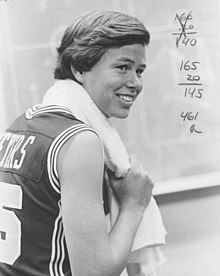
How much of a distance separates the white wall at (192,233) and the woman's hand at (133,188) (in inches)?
8.8

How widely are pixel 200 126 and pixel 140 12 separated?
0.27 meters

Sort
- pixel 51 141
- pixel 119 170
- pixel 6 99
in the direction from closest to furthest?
1. pixel 51 141
2. pixel 119 170
3. pixel 6 99

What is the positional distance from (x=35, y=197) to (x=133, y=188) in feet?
0.64

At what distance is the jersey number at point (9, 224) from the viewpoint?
0.66 metres

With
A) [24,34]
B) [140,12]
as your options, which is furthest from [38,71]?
[140,12]

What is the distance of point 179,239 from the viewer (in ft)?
3.37

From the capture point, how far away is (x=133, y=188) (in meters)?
0.78

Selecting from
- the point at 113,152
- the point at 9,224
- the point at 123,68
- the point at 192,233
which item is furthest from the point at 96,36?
the point at 192,233

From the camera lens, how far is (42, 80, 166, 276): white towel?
2.37ft

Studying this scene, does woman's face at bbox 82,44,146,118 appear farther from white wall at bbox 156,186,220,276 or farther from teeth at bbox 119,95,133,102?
white wall at bbox 156,186,220,276

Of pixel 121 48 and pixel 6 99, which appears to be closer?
pixel 121 48

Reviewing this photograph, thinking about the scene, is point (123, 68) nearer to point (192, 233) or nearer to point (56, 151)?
point (56, 151)

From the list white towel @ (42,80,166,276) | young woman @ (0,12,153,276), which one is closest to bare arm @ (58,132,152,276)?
young woman @ (0,12,153,276)

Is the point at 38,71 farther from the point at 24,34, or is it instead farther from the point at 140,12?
the point at 140,12
